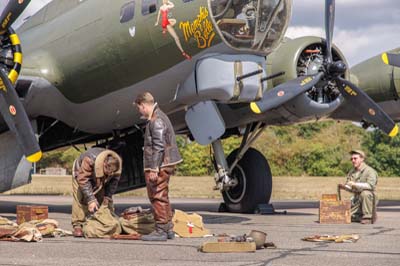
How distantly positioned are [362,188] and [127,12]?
15.7 ft

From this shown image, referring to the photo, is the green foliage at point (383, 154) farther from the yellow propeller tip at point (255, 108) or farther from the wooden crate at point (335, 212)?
the wooden crate at point (335, 212)

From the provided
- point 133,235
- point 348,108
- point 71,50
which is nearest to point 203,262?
point 133,235

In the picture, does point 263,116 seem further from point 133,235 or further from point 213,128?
point 133,235

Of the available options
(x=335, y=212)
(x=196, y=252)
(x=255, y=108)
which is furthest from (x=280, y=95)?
(x=196, y=252)

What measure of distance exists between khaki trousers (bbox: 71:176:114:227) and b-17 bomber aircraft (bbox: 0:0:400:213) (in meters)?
2.42

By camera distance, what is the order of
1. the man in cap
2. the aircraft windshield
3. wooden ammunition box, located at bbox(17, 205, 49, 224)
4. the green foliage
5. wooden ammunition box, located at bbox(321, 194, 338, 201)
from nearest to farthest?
wooden ammunition box, located at bbox(17, 205, 49, 224) → the aircraft windshield → the man in cap → wooden ammunition box, located at bbox(321, 194, 338, 201) → the green foliage

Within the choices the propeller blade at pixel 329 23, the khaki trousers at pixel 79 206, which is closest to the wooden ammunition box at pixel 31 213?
the khaki trousers at pixel 79 206

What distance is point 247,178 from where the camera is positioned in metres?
16.8

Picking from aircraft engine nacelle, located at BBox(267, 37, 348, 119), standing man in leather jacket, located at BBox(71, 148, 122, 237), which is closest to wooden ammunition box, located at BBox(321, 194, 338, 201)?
aircraft engine nacelle, located at BBox(267, 37, 348, 119)

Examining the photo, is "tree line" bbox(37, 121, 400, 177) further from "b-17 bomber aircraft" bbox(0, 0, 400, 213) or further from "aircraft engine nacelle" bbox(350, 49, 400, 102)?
"b-17 bomber aircraft" bbox(0, 0, 400, 213)

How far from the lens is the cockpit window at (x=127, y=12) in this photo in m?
13.7

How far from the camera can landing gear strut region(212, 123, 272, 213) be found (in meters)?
16.5

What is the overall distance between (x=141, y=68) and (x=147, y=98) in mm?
3726

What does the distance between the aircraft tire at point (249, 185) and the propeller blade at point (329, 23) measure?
2.55 meters
